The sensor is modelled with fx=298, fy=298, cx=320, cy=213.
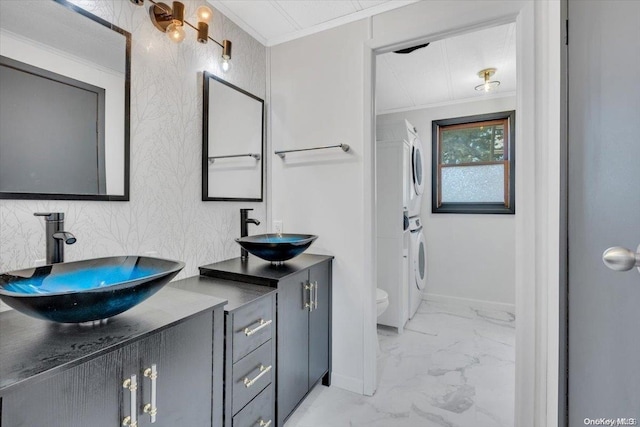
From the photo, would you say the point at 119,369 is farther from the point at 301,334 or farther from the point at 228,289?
the point at 301,334

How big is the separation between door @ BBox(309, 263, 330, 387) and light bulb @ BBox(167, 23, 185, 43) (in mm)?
1410

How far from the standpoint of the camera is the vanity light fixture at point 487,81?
2.68m

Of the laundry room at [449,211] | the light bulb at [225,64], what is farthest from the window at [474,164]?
the light bulb at [225,64]

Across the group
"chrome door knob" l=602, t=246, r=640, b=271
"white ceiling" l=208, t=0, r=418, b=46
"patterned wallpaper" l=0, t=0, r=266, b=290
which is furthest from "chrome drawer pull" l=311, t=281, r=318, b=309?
"white ceiling" l=208, t=0, r=418, b=46

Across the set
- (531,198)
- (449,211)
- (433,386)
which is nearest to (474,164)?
(449,211)

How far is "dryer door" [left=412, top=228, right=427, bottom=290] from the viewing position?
3203mm

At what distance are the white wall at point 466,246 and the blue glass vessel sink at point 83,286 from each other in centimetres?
284

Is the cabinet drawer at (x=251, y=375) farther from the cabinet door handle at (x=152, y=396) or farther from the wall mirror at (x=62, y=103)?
the wall mirror at (x=62, y=103)

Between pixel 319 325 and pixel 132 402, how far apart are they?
1154 mm

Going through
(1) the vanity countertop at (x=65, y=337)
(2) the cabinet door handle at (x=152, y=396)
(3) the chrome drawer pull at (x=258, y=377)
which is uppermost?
(1) the vanity countertop at (x=65, y=337)

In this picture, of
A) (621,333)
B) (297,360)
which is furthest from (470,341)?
(621,333)

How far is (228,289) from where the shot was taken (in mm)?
1439

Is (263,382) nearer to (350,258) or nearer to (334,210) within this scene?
(350,258)

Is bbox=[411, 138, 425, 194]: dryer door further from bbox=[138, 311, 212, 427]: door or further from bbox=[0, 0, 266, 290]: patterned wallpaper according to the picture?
bbox=[138, 311, 212, 427]: door
